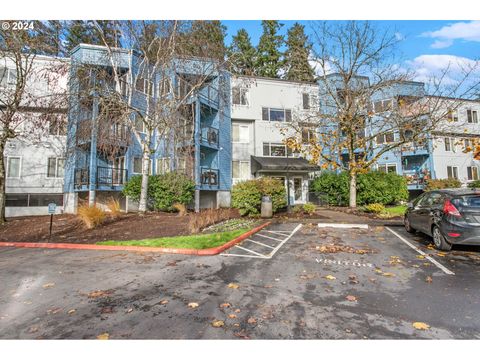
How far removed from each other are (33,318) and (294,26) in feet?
146

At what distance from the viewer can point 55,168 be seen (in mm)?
19031

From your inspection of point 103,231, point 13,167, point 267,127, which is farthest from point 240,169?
point 13,167

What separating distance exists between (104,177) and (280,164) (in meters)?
13.3

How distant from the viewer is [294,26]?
37906 millimetres

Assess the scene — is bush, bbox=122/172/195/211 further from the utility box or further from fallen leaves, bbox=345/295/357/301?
fallen leaves, bbox=345/295/357/301

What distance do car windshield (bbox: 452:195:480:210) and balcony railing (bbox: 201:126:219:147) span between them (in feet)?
50.9

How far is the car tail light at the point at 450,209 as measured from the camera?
6219mm

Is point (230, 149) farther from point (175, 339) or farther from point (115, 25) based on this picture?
point (175, 339)

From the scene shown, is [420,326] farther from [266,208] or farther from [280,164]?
[280,164]

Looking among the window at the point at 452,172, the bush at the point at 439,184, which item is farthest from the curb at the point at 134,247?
the window at the point at 452,172

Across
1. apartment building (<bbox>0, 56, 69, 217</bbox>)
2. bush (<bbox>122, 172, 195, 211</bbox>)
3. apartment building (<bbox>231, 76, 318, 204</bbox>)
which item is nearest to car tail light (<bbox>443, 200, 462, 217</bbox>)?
bush (<bbox>122, 172, 195, 211</bbox>)

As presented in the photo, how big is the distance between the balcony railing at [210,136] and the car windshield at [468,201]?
15516 millimetres

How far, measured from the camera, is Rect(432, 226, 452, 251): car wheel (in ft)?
21.6

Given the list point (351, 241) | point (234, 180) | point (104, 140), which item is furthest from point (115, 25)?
point (351, 241)
